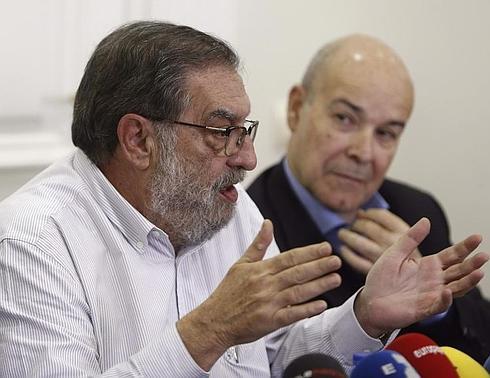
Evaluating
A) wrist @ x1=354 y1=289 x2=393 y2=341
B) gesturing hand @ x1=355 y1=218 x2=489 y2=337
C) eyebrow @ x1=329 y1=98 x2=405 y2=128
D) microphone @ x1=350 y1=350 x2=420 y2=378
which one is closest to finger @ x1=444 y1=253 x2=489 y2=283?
gesturing hand @ x1=355 y1=218 x2=489 y2=337

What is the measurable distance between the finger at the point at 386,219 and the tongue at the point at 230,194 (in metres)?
0.85

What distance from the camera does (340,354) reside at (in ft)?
5.92

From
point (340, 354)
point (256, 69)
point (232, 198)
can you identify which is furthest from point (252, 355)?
point (256, 69)

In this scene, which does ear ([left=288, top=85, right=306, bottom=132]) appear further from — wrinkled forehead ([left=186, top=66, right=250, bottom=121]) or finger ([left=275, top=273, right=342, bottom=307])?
finger ([left=275, top=273, right=342, bottom=307])

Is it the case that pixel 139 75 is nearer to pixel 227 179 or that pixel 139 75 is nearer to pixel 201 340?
pixel 227 179

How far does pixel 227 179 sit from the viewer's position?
1.71 metres

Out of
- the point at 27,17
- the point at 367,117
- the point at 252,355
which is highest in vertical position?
the point at 27,17

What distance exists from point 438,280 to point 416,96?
5.52 feet

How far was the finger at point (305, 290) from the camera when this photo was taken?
4.63 ft

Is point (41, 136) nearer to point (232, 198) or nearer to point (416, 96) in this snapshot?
point (232, 198)

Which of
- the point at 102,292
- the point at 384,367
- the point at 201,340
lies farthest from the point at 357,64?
the point at 384,367

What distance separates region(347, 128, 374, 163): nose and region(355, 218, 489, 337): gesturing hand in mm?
846

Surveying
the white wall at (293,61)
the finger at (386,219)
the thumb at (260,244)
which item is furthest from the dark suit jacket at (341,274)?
the thumb at (260,244)

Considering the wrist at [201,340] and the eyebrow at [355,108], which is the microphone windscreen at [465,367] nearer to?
the wrist at [201,340]
